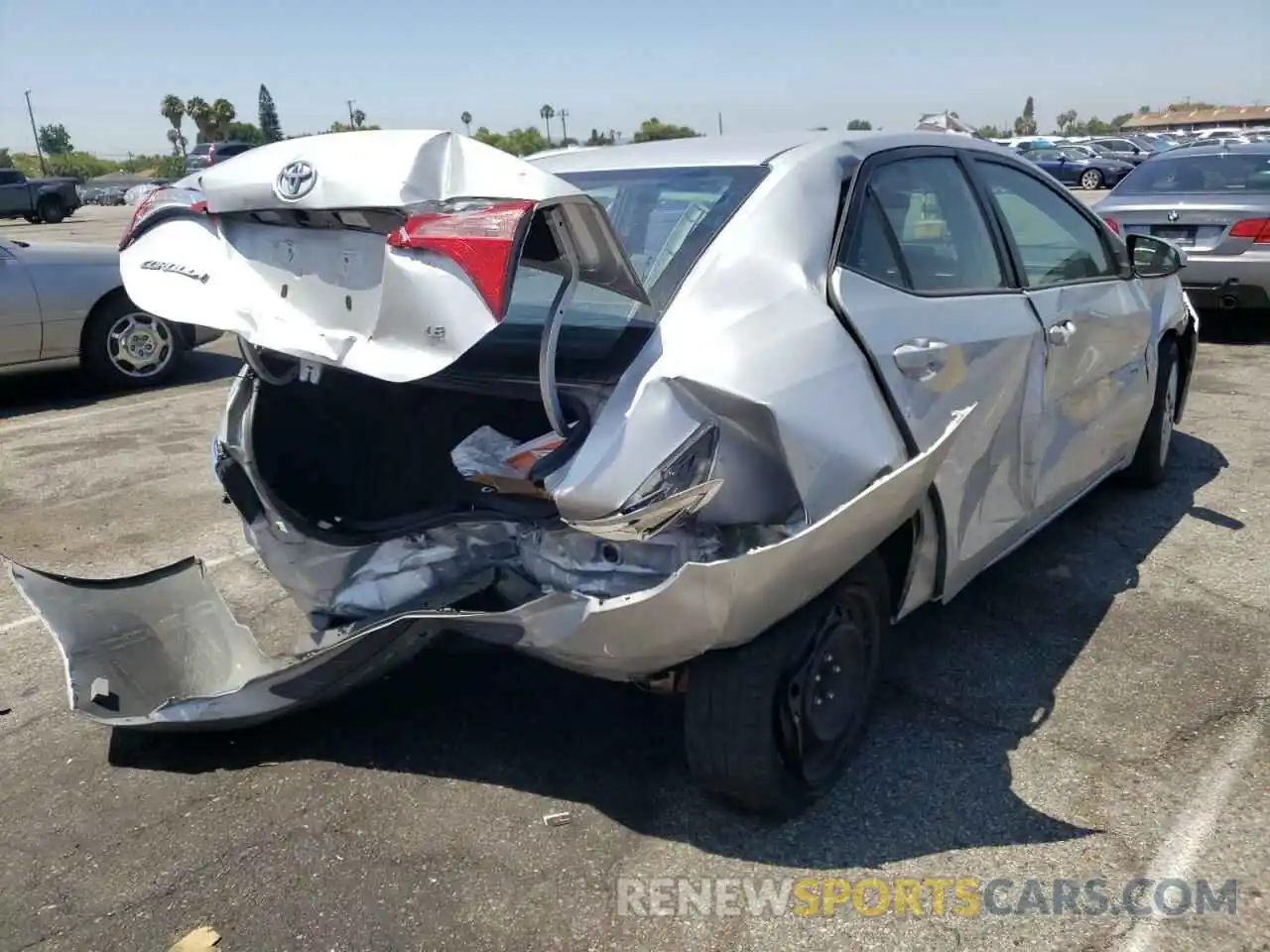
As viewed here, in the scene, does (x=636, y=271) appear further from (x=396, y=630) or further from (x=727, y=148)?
(x=396, y=630)

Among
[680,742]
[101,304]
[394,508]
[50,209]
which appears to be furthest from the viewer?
[50,209]

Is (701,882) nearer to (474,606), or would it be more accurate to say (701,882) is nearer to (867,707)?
(867,707)

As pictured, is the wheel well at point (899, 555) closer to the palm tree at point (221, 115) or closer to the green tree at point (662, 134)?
the green tree at point (662, 134)

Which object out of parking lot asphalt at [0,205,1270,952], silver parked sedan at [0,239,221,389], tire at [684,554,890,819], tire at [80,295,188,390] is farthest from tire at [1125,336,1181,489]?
tire at [80,295,188,390]

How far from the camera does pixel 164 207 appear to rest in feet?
9.76

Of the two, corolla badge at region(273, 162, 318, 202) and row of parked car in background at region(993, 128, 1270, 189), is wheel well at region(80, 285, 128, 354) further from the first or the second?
row of parked car in background at region(993, 128, 1270, 189)

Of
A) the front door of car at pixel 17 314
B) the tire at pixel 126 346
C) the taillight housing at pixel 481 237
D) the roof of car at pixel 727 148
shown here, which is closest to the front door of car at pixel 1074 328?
the roof of car at pixel 727 148

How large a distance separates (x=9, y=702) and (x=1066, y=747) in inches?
130

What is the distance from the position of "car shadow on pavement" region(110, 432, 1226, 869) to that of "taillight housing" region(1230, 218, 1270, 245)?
5.70 metres

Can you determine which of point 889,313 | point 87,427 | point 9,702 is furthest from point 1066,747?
point 87,427

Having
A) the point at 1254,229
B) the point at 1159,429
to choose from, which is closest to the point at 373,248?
the point at 1159,429

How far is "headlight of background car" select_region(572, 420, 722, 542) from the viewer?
2.32 meters

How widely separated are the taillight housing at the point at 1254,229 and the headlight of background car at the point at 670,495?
7768 mm

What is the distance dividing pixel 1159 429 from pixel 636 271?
3483 mm
